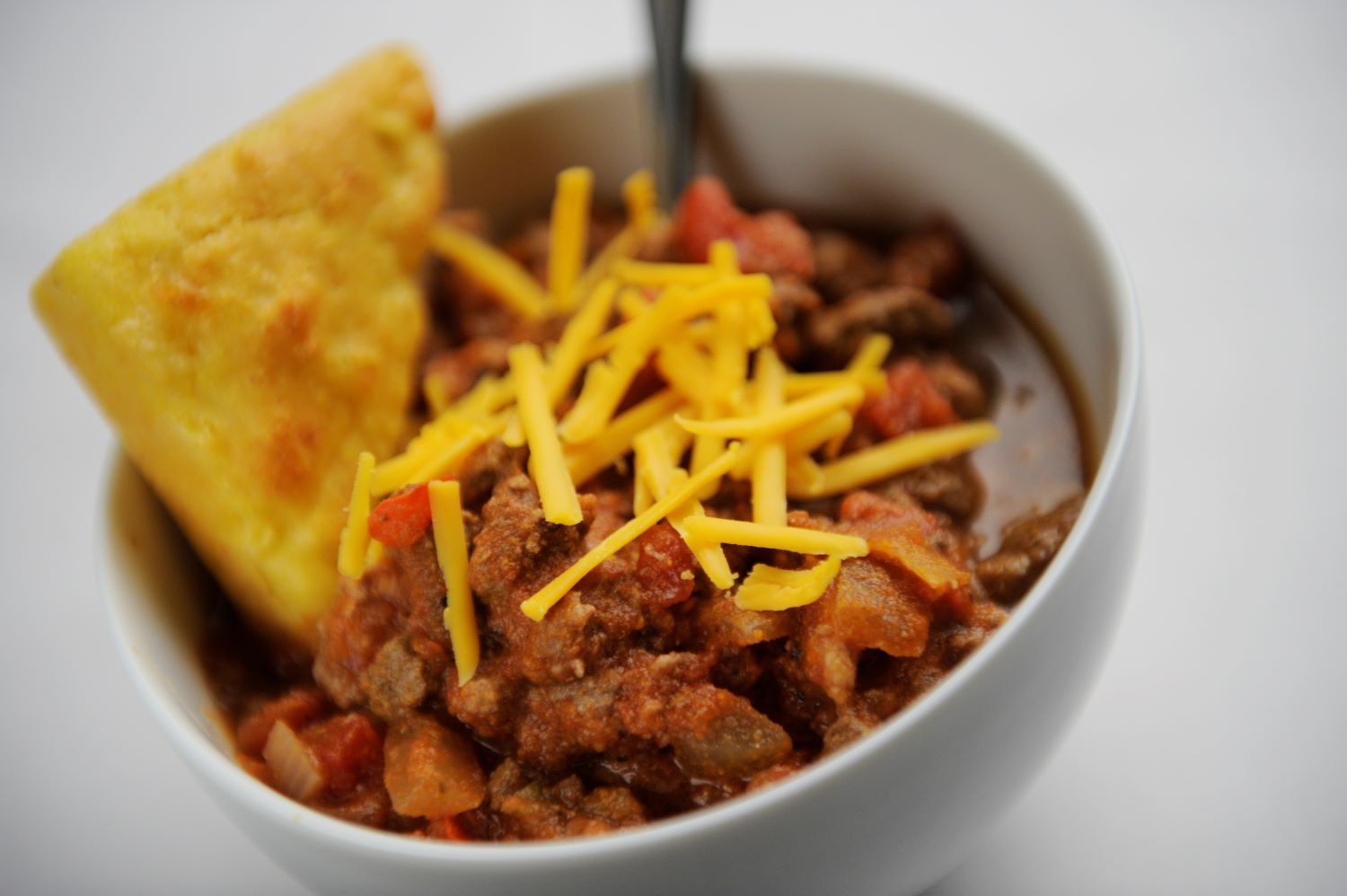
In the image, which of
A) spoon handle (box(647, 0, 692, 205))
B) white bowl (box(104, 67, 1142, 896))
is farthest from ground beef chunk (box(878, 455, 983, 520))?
spoon handle (box(647, 0, 692, 205))

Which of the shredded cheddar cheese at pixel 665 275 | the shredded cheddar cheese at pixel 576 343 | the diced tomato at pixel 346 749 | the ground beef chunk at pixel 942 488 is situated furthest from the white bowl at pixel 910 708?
the shredded cheddar cheese at pixel 576 343

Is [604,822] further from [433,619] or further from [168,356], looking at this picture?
[168,356]

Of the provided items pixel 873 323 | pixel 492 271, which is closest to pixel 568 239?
pixel 492 271

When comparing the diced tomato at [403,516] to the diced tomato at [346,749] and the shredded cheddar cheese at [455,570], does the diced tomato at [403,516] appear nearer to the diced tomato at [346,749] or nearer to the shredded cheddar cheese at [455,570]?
the shredded cheddar cheese at [455,570]

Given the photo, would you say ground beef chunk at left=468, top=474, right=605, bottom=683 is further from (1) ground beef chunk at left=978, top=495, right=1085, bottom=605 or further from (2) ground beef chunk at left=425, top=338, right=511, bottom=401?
(1) ground beef chunk at left=978, top=495, right=1085, bottom=605

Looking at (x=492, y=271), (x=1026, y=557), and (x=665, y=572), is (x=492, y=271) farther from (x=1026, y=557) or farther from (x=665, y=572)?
(x=1026, y=557)

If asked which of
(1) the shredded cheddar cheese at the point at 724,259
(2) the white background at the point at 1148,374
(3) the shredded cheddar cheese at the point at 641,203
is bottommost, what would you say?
(2) the white background at the point at 1148,374
